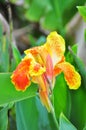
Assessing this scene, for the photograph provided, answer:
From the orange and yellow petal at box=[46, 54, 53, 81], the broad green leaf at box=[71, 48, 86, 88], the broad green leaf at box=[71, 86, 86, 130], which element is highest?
the orange and yellow petal at box=[46, 54, 53, 81]

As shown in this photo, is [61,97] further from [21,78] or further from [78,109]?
[21,78]

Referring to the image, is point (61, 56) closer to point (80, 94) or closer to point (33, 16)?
point (80, 94)

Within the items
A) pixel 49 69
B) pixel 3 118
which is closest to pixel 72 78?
pixel 49 69

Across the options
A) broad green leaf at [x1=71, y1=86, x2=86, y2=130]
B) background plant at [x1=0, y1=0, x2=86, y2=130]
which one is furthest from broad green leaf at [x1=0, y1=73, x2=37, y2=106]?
broad green leaf at [x1=71, y1=86, x2=86, y2=130]

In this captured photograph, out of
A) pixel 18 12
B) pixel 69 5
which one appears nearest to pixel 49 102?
pixel 69 5

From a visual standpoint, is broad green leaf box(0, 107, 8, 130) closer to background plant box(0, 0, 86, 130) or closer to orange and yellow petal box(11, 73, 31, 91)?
background plant box(0, 0, 86, 130)
